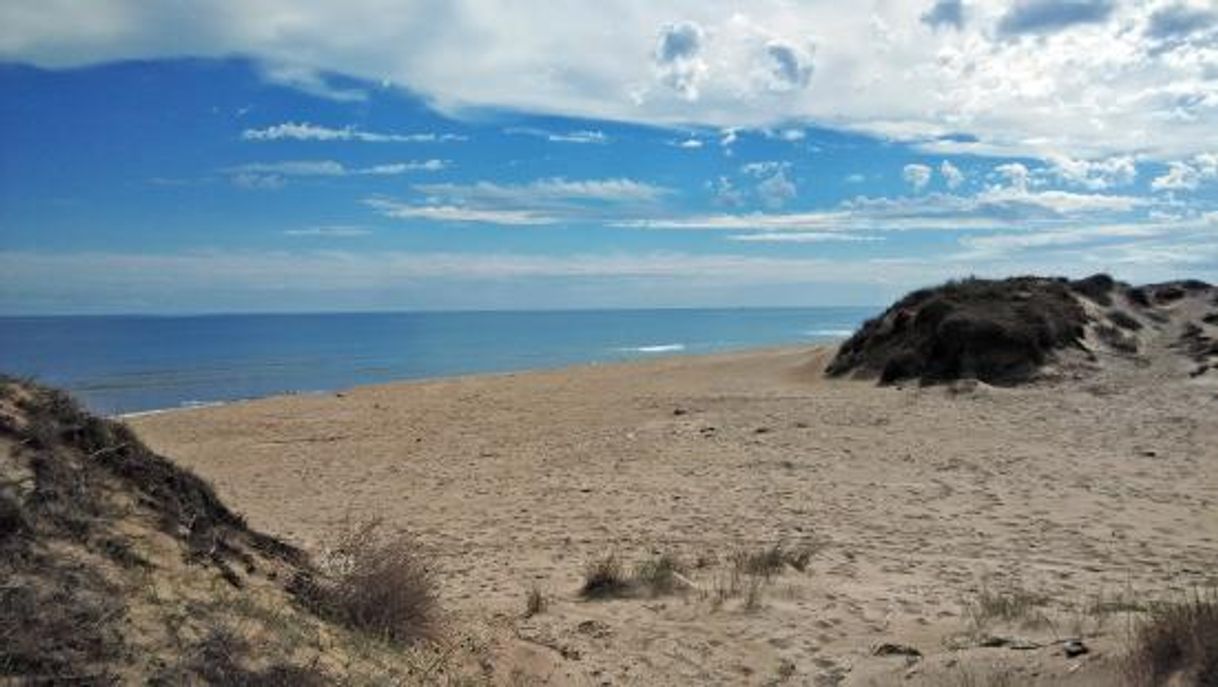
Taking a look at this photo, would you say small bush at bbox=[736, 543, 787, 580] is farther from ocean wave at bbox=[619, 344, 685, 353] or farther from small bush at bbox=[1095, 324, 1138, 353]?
ocean wave at bbox=[619, 344, 685, 353]

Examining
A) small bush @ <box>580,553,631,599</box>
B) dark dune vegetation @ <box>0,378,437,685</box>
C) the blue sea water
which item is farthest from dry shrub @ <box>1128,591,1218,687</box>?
the blue sea water

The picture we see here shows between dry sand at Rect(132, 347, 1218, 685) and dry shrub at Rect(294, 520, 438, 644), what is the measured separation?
1.37 ft

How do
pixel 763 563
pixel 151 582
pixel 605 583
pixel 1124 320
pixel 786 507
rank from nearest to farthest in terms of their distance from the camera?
pixel 151 582
pixel 605 583
pixel 763 563
pixel 786 507
pixel 1124 320

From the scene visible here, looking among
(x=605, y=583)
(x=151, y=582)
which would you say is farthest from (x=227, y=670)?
(x=605, y=583)

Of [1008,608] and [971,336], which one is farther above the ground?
[971,336]

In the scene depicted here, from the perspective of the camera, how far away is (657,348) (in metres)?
67.2

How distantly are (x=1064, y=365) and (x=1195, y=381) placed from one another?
293 cm

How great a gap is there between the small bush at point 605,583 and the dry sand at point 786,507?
0.53ft

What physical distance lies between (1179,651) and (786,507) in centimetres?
771

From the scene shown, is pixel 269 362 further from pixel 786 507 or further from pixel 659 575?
pixel 659 575

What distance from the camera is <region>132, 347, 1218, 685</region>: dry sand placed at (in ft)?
22.3

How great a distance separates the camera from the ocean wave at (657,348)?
63188mm

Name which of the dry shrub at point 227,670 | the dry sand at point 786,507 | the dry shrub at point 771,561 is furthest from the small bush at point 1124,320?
the dry shrub at point 227,670

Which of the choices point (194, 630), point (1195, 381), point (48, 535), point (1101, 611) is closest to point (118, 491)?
point (48, 535)
